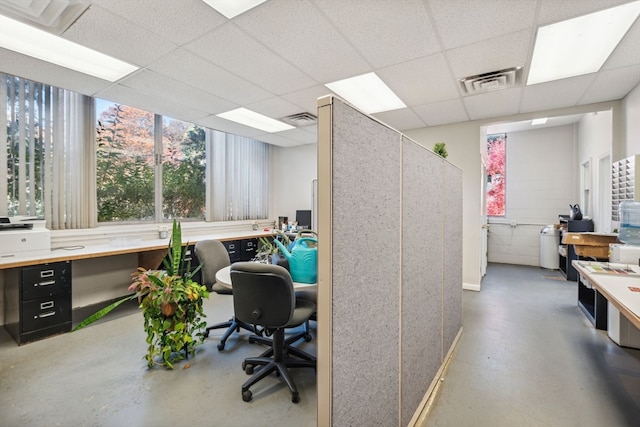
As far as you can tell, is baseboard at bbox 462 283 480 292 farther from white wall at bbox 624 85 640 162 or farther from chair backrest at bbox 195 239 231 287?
chair backrest at bbox 195 239 231 287

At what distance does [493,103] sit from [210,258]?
11.6 feet

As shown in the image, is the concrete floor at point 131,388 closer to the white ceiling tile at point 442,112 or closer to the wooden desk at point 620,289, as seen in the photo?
the wooden desk at point 620,289

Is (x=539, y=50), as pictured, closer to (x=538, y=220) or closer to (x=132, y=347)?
(x=132, y=347)

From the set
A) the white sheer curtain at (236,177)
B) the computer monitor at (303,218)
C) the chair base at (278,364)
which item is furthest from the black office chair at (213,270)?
the computer monitor at (303,218)

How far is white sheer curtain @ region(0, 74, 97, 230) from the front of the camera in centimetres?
272

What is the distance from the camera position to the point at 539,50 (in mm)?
2197

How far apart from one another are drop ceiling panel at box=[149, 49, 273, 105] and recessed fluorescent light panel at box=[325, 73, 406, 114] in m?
0.82

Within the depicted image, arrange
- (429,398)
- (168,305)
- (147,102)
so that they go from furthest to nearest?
(147,102) < (168,305) < (429,398)

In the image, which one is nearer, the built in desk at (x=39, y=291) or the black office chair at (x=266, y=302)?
the black office chair at (x=266, y=302)

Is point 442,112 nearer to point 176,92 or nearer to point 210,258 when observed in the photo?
point 176,92

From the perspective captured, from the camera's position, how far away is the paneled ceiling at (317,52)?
177cm

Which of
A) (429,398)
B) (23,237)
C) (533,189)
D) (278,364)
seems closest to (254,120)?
(23,237)

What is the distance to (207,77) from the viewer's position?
8.84 feet

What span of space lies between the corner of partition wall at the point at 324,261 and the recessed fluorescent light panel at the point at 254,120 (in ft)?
10.1
